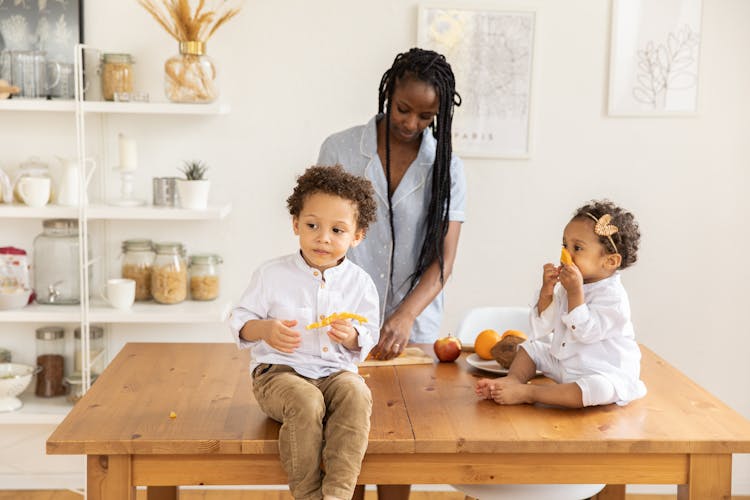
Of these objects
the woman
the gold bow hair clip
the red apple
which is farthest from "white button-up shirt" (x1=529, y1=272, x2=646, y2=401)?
the woman

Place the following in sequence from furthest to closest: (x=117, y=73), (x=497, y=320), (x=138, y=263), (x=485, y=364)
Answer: (x=138, y=263), (x=117, y=73), (x=497, y=320), (x=485, y=364)

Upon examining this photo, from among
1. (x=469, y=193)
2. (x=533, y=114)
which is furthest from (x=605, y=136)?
(x=469, y=193)

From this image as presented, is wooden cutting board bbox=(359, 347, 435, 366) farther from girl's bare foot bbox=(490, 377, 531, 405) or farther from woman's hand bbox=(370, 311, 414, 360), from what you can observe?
girl's bare foot bbox=(490, 377, 531, 405)

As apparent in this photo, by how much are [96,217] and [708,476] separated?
2.24 m

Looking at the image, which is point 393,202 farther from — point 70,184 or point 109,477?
point 70,184

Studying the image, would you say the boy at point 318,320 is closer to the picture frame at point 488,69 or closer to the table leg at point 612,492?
the table leg at point 612,492

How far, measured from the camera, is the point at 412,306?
2537 mm

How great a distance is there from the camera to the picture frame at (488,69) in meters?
3.51

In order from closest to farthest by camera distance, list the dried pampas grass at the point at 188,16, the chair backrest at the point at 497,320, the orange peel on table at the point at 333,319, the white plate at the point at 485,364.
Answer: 1. the orange peel on table at the point at 333,319
2. the white plate at the point at 485,364
3. the chair backrest at the point at 497,320
4. the dried pampas grass at the point at 188,16

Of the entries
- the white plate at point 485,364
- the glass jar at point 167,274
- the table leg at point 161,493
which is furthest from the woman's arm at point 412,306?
the glass jar at point 167,274

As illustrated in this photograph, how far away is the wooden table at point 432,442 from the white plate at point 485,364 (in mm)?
225

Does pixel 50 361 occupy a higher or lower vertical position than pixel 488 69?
lower

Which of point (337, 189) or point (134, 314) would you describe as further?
point (134, 314)

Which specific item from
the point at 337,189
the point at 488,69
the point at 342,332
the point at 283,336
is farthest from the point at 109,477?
the point at 488,69
